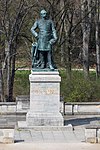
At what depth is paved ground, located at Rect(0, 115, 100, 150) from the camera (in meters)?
18.0

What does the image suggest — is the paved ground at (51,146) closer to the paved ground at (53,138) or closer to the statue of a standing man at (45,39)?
the paved ground at (53,138)

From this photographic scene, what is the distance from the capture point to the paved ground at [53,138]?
18.0 meters

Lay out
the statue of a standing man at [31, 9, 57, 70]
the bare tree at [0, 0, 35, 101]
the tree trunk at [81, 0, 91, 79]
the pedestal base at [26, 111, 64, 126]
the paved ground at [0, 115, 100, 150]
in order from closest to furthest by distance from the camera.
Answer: the paved ground at [0, 115, 100, 150] < the pedestal base at [26, 111, 64, 126] < the statue of a standing man at [31, 9, 57, 70] < the bare tree at [0, 0, 35, 101] < the tree trunk at [81, 0, 91, 79]

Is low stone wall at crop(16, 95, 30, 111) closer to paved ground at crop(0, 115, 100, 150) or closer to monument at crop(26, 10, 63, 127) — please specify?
paved ground at crop(0, 115, 100, 150)

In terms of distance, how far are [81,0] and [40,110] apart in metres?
15.3

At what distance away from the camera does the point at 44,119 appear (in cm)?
2125

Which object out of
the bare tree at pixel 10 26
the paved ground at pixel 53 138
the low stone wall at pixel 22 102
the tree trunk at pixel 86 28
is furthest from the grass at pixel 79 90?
the tree trunk at pixel 86 28

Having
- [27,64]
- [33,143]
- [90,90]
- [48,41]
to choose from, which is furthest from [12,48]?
[33,143]

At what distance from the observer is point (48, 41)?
21672 millimetres

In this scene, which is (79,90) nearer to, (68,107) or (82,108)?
(82,108)

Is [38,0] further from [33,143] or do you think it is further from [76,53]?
[33,143]

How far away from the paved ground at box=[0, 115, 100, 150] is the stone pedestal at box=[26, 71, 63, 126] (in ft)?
1.25

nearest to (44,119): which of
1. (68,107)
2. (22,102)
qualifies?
(68,107)

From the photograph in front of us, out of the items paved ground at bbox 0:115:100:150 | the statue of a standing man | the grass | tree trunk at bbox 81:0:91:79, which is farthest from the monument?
tree trunk at bbox 81:0:91:79
